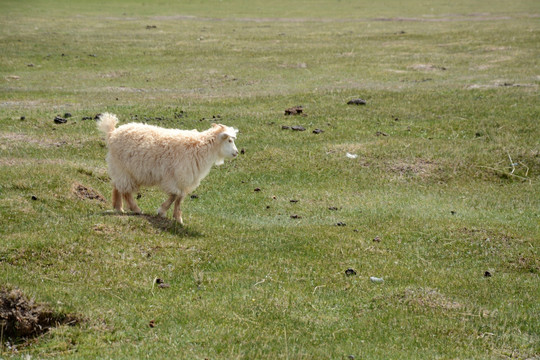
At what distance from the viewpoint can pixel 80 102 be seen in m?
26.3

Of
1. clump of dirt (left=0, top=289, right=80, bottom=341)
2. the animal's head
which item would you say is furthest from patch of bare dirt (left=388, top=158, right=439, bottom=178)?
clump of dirt (left=0, top=289, right=80, bottom=341)

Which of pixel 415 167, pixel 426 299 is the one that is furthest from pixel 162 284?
pixel 415 167

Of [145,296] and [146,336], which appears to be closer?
[146,336]

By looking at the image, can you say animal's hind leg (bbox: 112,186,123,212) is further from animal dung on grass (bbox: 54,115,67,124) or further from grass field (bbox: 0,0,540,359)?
animal dung on grass (bbox: 54,115,67,124)

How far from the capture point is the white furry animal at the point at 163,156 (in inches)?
527

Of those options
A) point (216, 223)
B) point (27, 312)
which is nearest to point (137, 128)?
point (216, 223)

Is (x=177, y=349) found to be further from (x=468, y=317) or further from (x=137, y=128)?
(x=137, y=128)

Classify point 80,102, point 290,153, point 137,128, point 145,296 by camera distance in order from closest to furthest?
point 145,296
point 137,128
point 290,153
point 80,102

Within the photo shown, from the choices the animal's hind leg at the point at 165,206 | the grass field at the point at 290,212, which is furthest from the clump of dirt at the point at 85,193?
the animal's hind leg at the point at 165,206

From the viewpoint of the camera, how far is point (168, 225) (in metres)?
12.9

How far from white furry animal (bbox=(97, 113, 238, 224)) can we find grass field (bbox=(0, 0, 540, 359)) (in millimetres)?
993

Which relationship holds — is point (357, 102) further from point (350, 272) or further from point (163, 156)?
point (350, 272)

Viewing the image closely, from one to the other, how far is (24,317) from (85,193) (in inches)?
259

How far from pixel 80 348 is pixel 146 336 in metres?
0.88
